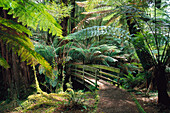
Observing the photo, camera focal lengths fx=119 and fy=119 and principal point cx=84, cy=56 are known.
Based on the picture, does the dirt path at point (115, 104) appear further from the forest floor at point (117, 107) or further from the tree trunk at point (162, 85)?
the tree trunk at point (162, 85)

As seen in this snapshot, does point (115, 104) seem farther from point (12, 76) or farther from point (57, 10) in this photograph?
point (57, 10)

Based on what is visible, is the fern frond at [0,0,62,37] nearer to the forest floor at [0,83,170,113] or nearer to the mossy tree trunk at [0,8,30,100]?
the forest floor at [0,83,170,113]

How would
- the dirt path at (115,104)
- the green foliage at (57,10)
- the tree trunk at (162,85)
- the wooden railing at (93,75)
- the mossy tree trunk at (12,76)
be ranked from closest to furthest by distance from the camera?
the tree trunk at (162,85), the dirt path at (115,104), the mossy tree trunk at (12,76), the green foliage at (57,10), the wooden railing at (93,75)

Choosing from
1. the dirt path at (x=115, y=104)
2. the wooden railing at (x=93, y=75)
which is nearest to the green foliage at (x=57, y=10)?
the wooden railing at (x=93, y=75)

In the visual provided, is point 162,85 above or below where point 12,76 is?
above

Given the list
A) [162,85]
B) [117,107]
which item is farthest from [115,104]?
[162,85]

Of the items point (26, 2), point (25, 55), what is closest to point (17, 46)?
point (25, 55)

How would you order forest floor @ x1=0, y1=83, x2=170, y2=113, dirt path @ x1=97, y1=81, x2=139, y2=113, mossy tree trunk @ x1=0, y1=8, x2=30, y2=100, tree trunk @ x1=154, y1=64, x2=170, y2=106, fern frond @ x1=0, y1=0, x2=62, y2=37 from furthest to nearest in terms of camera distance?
mossy tree trunk @ x1=0, y1=8, x2=30, y2=100
dirt path @ x1=97, y1=81, x2=139, y2=113
forest floor @ x1=0, y1=83, x2=170, y2=113
tree trunk @ x1=154, y1=64, x2=170, y2=106
fern frond @ x1=0, y1=0, x2=62, y2=37

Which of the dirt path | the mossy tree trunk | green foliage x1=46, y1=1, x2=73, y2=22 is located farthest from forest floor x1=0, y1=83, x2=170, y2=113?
green foliage x1=46, y1=1, x2=73, y2=22

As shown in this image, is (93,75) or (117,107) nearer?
(117,107)

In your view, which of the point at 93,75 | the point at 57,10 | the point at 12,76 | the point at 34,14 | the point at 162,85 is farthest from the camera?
the point at 93,75

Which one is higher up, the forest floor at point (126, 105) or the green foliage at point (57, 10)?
the green foliage at point (57, 10)

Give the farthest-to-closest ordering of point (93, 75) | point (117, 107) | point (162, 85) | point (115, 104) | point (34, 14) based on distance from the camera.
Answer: point (93, 75)
point (115, 104)
point (117, 107)
point (162, 85)
point (34, 14)

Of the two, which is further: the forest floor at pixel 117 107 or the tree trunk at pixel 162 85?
the forest floor at pixel 117 107
